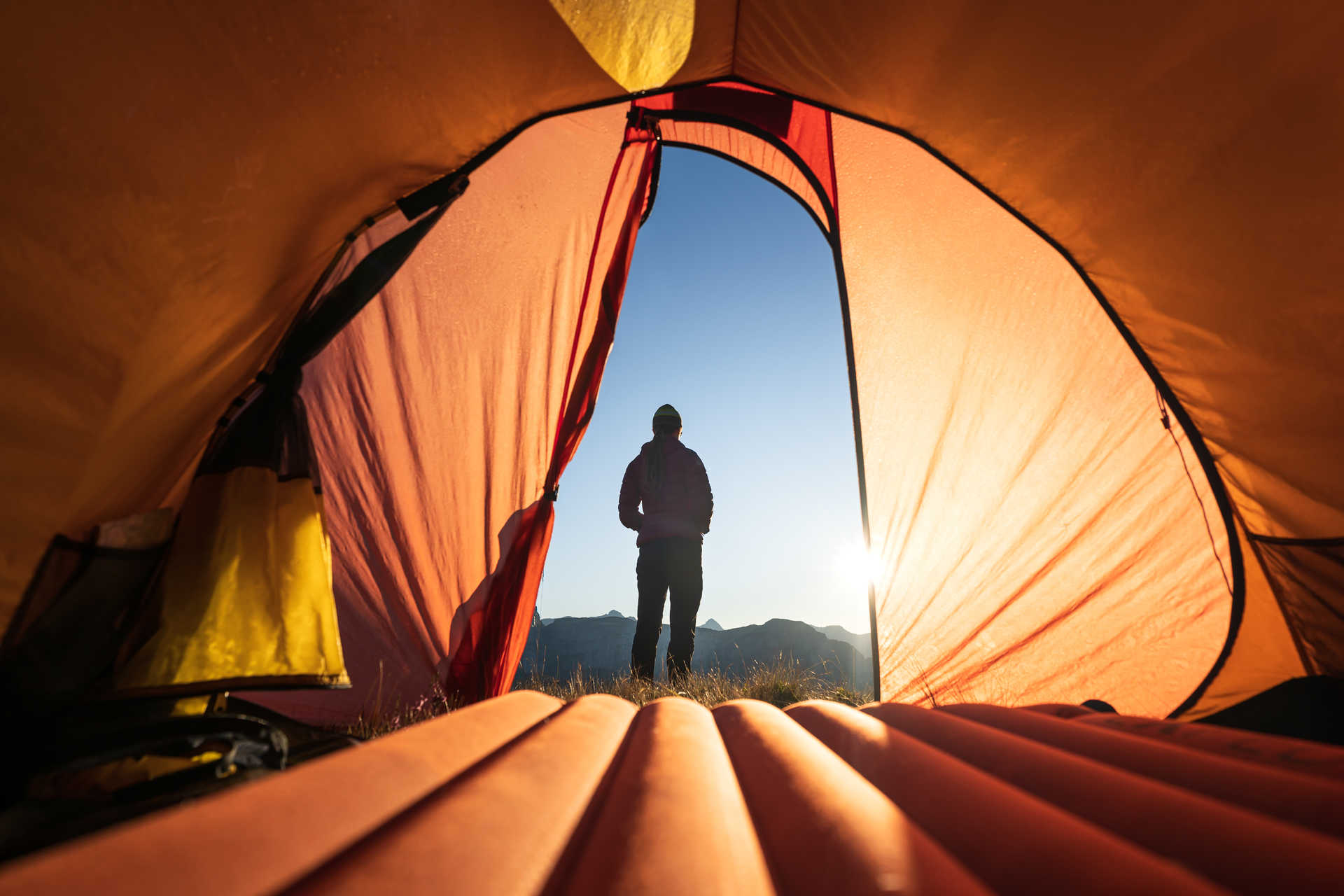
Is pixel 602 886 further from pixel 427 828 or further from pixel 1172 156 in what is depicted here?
pixel 1172 156

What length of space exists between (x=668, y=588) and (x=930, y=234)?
2.03 meters

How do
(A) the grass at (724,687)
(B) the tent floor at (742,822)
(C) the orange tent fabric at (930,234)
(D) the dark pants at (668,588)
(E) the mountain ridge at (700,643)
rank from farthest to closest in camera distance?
(E) the mountain ridge at (700,643), (D) the dark pants at (668,588), (A) the grass at (724,687), (C) the orange tent fabric at (930,234), (B) the tent floor at (742,822)

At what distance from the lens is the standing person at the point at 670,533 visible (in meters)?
3.07

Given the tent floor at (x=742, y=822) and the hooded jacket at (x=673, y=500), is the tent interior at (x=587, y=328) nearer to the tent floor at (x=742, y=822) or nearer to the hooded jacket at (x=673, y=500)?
the tent floor at (x=742, y=822)

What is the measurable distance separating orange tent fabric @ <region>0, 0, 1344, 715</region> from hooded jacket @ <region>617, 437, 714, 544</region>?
1.21 m

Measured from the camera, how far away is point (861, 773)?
85 centimetres

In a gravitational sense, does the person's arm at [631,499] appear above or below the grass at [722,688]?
above

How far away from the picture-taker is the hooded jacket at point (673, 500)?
3.12 metres

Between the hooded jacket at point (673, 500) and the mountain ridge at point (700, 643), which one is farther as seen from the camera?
the mountain ridge at point (700, 643)

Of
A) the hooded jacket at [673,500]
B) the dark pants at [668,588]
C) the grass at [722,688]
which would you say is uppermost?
the hooded jacket at [673,500]

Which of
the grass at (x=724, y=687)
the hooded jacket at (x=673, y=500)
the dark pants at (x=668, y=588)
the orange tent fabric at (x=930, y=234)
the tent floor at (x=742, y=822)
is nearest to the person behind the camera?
the tent floor at (x=742, y=822)

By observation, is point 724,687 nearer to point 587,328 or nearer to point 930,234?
point 587,328

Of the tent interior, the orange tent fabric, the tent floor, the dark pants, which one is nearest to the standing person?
the dark pants

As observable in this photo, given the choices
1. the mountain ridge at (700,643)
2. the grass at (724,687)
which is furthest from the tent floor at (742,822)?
the mountain ridge at (700,643)
